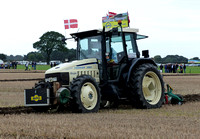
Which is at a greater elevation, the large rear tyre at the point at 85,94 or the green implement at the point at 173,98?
the large rear tyre at the point at 85,94

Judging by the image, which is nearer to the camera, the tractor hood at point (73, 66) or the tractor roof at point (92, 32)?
the tractor hood at point (73, 66)

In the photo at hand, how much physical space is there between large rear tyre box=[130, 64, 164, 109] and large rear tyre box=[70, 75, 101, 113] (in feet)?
4.30

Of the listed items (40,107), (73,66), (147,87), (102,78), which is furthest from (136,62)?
(40,107)

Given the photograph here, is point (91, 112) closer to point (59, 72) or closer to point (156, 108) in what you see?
point (59, 72)

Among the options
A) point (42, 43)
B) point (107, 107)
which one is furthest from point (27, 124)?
point (42, 43)

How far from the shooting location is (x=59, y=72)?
9352mm

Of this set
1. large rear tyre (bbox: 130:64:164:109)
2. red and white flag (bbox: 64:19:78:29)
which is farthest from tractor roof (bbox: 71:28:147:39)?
large rear tyre (bbox: 130:64:164:109)

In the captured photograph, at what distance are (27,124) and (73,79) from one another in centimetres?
255

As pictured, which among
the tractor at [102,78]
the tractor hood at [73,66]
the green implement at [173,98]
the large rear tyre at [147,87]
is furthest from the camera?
the green implement at [173,98]

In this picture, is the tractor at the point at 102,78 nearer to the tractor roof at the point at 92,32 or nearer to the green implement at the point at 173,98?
the tractor roof at the point at 92,32

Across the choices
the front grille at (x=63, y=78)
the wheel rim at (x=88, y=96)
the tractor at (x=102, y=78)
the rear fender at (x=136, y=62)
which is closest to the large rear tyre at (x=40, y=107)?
the tractor at (x=102, y=78)

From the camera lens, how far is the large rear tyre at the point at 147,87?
1008cm

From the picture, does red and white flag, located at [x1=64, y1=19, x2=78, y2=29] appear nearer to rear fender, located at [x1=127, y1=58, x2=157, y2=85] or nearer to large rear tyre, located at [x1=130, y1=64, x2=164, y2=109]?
rear fender, located at [x1=127, y1=58, x2=157, y2=85]

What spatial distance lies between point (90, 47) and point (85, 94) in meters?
1.89
